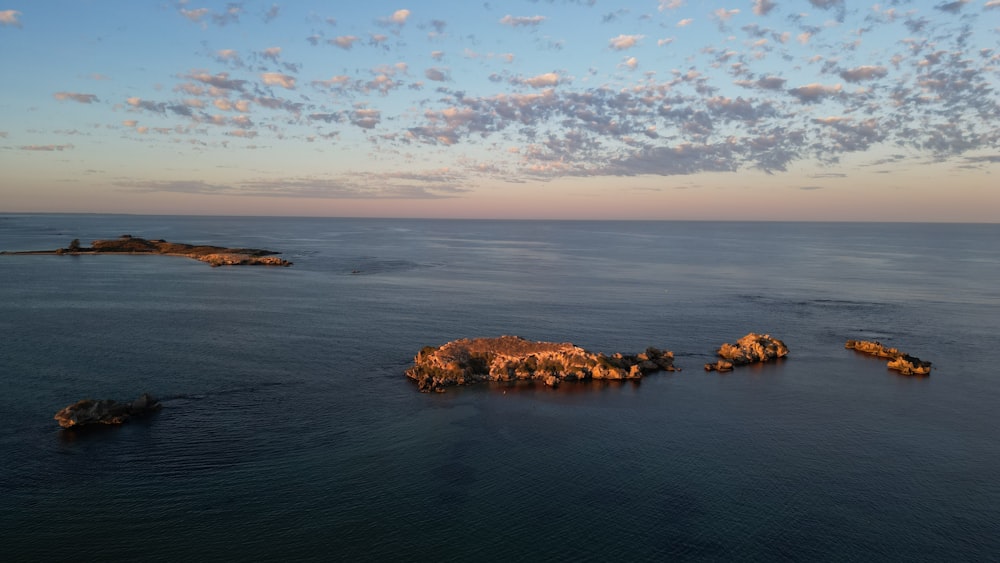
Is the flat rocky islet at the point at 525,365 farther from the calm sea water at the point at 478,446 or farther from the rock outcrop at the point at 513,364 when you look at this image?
the calm sea water at the point at 478,446

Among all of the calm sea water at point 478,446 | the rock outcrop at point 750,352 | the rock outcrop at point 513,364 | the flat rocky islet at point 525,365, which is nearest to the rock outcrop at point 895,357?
the flat rocky islet at point 525,365

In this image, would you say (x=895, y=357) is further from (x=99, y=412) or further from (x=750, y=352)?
(x=99, y=412)

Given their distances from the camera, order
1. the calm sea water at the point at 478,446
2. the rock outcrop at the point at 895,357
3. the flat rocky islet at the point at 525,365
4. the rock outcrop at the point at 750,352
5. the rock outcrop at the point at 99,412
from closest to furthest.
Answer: the calm sea water at the point at 478,446
the rock outcrop at the point at 99,412
the flat rocky islet at the point at 525,365
the rock outcrop at the point at 895,357
the rock outcrop at the point at 750,352

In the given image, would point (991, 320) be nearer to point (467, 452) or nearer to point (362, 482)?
point (467, 452)

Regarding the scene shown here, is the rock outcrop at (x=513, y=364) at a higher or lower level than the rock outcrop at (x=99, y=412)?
higher

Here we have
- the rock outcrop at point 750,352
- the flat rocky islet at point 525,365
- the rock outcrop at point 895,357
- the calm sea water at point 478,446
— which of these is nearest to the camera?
the calm sea water at point 478,446

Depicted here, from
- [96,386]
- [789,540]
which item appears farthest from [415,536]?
[96,386]

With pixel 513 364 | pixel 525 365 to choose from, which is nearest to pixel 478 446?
pixel 513 364
